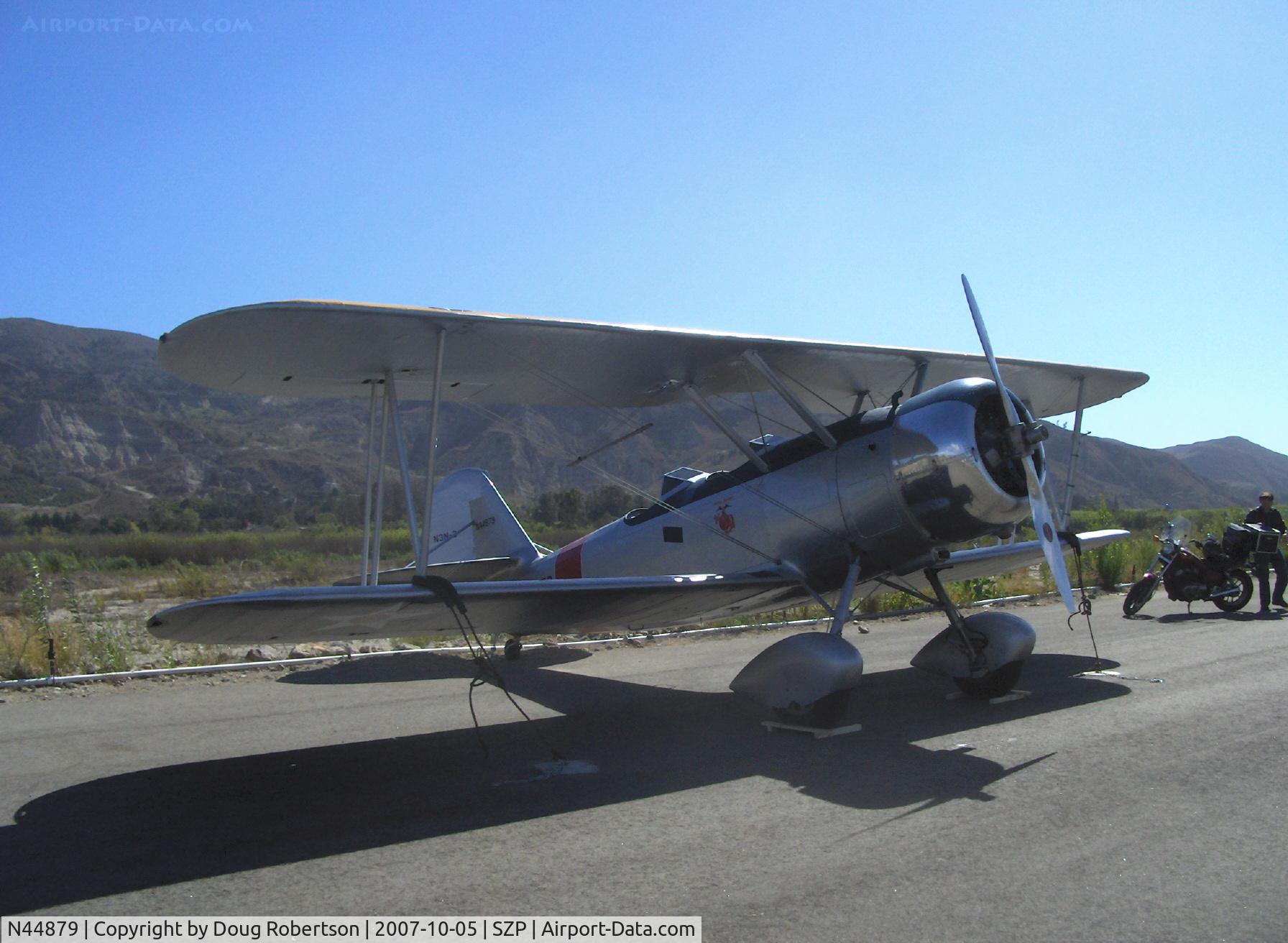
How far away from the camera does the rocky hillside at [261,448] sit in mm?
72562

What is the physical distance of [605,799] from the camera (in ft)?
16.1

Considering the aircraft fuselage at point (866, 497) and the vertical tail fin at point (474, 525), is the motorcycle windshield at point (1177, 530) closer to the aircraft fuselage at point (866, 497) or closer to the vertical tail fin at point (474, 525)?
the aircraft fuselage at point (866, 497)

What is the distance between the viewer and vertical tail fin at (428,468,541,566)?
11547 mm

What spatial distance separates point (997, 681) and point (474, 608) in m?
4.19

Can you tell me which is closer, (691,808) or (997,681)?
(691,808)

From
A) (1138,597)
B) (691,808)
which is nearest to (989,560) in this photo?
(1138,597)

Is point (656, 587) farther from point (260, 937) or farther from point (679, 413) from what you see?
point (679, 413)

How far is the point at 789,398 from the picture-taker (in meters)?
7.87

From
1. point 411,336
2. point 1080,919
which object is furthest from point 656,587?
point 1080,919

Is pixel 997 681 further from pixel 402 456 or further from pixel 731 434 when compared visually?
pixel 402 456

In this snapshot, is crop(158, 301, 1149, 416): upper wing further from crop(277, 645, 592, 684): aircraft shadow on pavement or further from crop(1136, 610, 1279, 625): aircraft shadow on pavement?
crop(1136, 610, 1279, 625): aircraft shadow on pavement

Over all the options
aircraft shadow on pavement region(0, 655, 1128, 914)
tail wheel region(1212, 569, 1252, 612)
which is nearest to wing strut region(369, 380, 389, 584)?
aircraft shadow on pavement region(0, 655, 1128, 914)

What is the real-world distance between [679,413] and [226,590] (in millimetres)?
63736


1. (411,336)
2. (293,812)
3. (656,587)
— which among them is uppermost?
(411,336)
